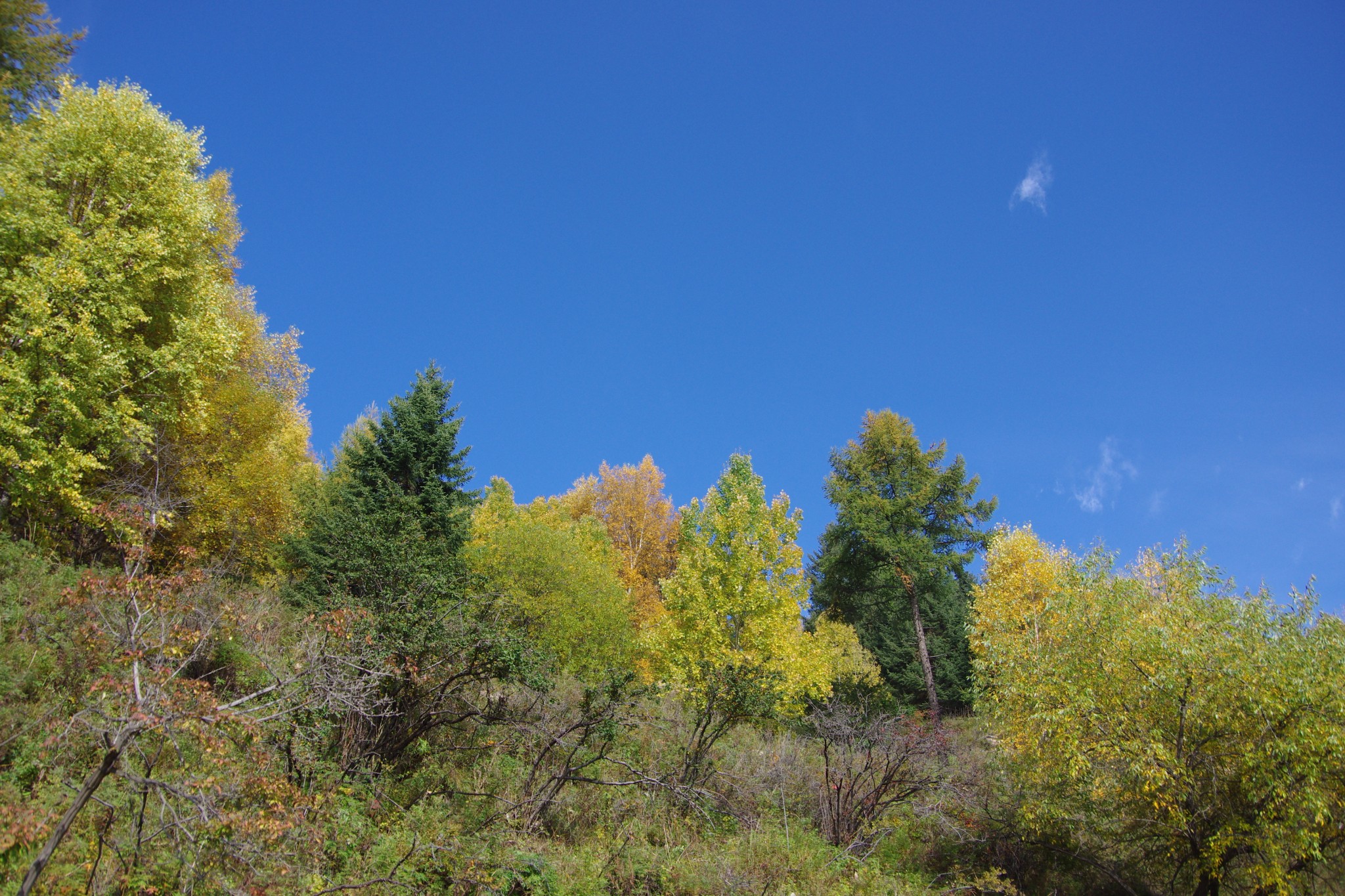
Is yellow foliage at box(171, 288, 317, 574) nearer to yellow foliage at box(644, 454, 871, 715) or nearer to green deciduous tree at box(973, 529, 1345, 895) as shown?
yellow foliage at box(644, 454, 871, 715)

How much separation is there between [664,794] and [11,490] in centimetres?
1282

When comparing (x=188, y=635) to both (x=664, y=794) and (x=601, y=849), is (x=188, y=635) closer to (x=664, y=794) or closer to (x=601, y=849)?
(x=601, y=849)

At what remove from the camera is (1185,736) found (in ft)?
30.3

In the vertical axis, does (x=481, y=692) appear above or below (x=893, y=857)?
above

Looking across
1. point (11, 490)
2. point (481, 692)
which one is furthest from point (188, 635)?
point (11, 490)

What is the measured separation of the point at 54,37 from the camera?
52.2 feet

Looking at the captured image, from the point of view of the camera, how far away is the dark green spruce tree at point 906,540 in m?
26.6

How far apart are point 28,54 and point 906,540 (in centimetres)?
3019

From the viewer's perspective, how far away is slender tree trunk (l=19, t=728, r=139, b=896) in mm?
4293

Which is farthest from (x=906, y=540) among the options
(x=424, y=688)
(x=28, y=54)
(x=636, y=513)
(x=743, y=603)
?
(x=28, y=54)

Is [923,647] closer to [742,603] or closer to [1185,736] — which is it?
[742,603]

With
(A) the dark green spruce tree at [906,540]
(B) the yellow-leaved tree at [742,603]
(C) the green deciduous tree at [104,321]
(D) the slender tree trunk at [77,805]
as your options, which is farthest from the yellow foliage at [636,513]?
(D) the slender tree trunk at [77,805]

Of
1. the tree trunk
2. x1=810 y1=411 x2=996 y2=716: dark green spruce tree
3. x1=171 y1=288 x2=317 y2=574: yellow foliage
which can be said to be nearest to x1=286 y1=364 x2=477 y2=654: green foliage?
x1=171 y1=288 x2=317 y2=574: yellow foliage

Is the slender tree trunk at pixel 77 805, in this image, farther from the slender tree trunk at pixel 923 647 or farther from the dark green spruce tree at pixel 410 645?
the slender tree trunk at pixel 923 647
